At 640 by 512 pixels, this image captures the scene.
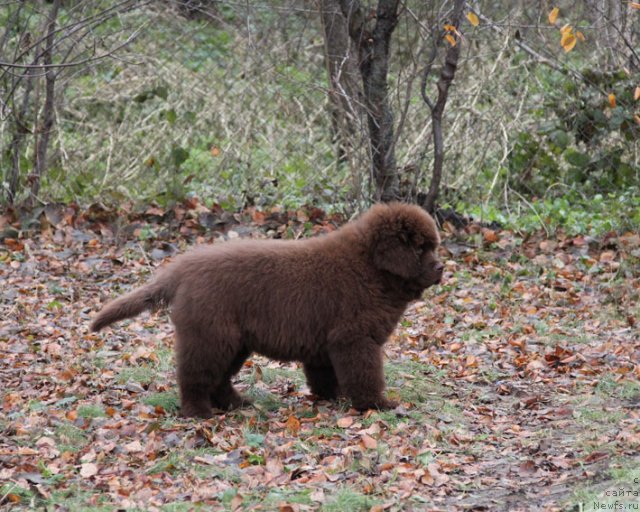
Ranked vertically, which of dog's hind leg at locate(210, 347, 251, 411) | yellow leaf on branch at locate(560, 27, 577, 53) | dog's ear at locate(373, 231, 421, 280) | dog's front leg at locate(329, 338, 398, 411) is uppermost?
yellow leaf on branch at locate(560, 27, 577, 53)

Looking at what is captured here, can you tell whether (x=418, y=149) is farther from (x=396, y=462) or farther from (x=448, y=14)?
(x=396, y=462)

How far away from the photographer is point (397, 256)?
21.5 ft

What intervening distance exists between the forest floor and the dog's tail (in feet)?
1.94

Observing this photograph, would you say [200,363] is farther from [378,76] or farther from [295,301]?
[378,76]

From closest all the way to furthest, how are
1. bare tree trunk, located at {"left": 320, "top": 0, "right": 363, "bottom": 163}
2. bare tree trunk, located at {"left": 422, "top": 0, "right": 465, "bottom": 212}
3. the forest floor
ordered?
the forest floor, bare tree trunk, located at {"left": 422, "top": 0, "right": 465, "bottom": 212}, bare tree trunk, located at {"left": 320, "top": 0, "right": 363, "bottom": 163}

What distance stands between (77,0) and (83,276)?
142 inches

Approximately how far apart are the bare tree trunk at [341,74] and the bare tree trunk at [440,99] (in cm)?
76

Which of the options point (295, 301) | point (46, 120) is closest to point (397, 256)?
point (295, 301)

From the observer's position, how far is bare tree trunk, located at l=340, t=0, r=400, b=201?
10188mm

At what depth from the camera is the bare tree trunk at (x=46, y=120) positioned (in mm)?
10578

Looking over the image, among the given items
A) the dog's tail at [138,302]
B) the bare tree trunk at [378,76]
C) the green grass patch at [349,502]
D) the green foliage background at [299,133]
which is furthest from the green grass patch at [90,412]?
the green foliage background at [299,133]

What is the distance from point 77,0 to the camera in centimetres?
1138

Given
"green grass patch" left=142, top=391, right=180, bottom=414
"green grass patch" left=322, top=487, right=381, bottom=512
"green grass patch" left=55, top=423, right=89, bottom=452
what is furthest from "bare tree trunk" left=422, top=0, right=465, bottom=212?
"green grass patch" left=322, top=487, right=381, bottom=512

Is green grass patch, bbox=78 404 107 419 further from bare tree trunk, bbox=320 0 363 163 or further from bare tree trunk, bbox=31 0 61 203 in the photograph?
bare tree trunk, bbox=31 0 61 203
